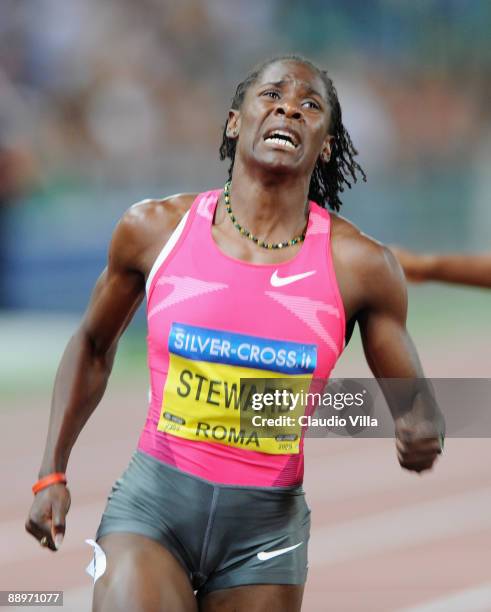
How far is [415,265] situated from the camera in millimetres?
3754

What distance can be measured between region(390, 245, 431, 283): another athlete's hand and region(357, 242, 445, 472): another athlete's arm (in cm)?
73

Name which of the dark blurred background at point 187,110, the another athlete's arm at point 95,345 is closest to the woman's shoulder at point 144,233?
the another athlete's arm at point 95,345

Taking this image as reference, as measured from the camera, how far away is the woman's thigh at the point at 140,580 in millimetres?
2645

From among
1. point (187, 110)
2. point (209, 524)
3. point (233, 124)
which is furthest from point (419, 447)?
point (187, 110)

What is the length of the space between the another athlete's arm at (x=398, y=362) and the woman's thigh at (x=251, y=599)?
45 cm

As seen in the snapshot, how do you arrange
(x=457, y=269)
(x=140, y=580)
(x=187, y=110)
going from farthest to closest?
(x=187, y=110) → (x=457, y=269) → (x=140, y=580)

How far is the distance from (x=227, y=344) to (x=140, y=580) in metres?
0.61

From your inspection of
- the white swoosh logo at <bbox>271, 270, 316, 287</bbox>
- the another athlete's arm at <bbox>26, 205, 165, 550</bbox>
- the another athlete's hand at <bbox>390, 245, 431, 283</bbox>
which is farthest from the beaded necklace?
the another athlete's hand at <bbox>390, 245, 431, 283</bbox>

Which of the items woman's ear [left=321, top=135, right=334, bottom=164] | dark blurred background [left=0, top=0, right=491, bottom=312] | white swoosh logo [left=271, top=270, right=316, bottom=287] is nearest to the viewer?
white swoosh logo [left=271, top=270, right=316, bottom=287]

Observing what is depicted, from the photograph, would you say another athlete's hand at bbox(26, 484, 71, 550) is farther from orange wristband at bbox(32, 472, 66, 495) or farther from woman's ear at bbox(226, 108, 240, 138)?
woman's ear at bbox(226, 108, 240, 138)

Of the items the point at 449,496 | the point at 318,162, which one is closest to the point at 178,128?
the point at 449,496

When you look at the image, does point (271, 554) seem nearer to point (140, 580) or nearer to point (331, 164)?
point (140, 580)

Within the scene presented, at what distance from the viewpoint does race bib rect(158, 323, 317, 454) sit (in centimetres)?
289

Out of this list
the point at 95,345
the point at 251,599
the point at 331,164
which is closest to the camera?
the point at 251,599
